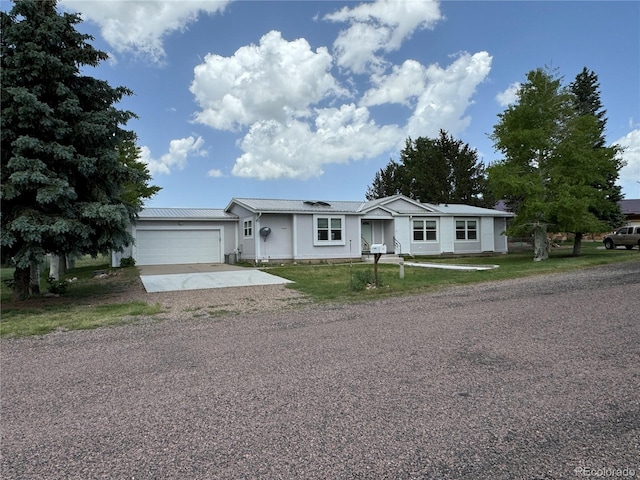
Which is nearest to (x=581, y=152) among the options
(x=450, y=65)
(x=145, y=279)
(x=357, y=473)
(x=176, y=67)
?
(x=450, y=65)

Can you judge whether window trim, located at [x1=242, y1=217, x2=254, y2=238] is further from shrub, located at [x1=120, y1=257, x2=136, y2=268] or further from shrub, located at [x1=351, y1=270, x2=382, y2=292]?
shrub, located at [x1=351, y1=270, x2=382, y2=292]

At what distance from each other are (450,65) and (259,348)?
17.6 meters

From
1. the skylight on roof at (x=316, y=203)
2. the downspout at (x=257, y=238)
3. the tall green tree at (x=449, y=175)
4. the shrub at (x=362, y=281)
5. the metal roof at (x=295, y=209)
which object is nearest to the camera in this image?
the shrub at (x=362, y=281)

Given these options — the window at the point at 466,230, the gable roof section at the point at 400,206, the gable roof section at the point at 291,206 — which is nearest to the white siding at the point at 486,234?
the window at the point at 466,230

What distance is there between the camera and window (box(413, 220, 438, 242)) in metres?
23.4

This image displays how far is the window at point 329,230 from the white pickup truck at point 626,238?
17.2m

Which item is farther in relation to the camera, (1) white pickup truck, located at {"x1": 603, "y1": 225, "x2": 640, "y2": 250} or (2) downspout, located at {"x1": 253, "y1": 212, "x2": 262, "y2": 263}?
(1) white pickup truck, located at {"x1": 603, "y1": 225, "x2": 640, "y2": 250}

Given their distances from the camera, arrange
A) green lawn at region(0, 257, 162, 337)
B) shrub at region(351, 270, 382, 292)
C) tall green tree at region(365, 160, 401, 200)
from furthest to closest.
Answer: tall green tree at region(365, 160, 401, 200)
shrub at region(351, 270, 382, 292)
green lawn at region(0, 257, 162, 337)

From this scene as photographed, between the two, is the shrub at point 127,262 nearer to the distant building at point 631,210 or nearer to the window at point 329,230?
the window at point 329,230

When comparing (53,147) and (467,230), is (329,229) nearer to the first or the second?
(467,230)

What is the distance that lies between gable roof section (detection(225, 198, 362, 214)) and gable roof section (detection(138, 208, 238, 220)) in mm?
935

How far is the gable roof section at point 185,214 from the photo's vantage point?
67.2ft

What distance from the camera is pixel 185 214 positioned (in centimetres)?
2167

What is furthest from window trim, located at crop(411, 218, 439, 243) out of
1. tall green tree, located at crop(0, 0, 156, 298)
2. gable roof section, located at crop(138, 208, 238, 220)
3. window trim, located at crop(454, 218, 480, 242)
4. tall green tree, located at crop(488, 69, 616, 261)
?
tall green tree, located at crop(0, 0, 156, 298)
